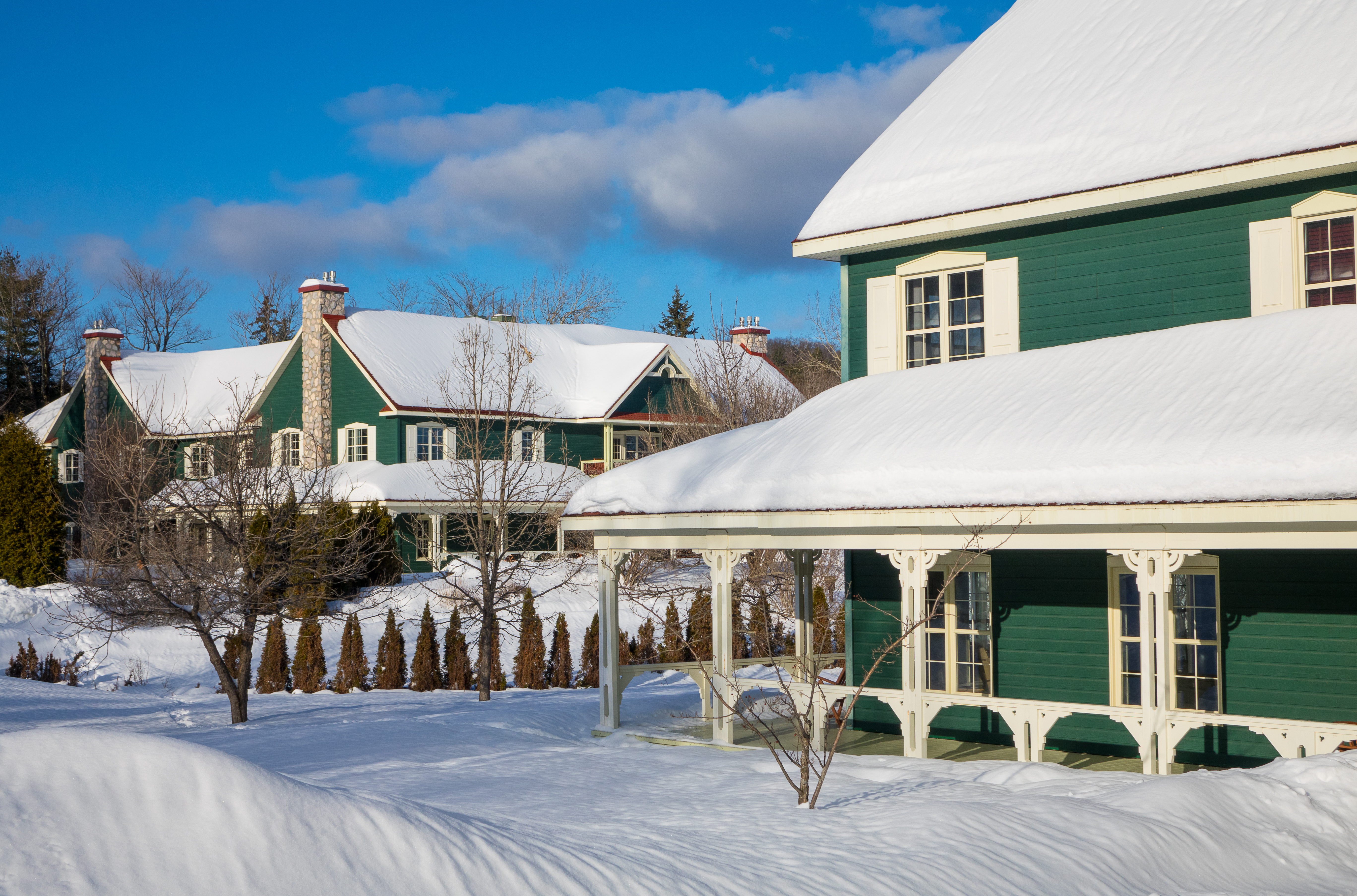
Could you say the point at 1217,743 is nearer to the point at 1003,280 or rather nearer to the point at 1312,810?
the point at 1312,810

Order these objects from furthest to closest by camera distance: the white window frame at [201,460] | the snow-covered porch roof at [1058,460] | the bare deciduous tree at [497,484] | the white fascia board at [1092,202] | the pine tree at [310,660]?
the bare deciduous tree at [497,484]
the pine tree at [310,660]
the white window frame at [201,460]
the white fascia board at [1092,202]
the snow-covered porch roof at [1058,460]

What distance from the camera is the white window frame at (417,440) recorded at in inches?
1314

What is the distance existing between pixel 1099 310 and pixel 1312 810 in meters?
6.29

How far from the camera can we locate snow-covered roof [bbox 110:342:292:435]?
38.1 m

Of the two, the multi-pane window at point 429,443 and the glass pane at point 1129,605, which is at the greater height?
the multi-pane window at point 429,443

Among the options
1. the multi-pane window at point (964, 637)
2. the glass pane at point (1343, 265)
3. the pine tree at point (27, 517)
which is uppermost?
the glass pane at point (1343, 265)

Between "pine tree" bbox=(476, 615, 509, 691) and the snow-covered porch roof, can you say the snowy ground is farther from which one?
"pine tree" bbox=(476, 615, 509, 691)

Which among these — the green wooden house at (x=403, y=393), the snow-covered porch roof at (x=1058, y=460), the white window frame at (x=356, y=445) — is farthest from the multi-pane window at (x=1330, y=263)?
the white window frame at (x=356, y=445)

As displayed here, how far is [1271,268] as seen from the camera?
42.1 ft

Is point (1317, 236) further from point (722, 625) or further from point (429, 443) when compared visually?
point (429, 443)

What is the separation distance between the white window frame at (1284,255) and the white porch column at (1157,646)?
3.59 meters

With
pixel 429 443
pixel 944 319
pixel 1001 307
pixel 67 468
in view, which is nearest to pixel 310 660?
pixel 944 319

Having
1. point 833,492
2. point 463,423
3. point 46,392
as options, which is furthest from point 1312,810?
point 46,392

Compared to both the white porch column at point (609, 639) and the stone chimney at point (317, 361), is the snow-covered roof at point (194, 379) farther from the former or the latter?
the white porch column at point (609, 639)
